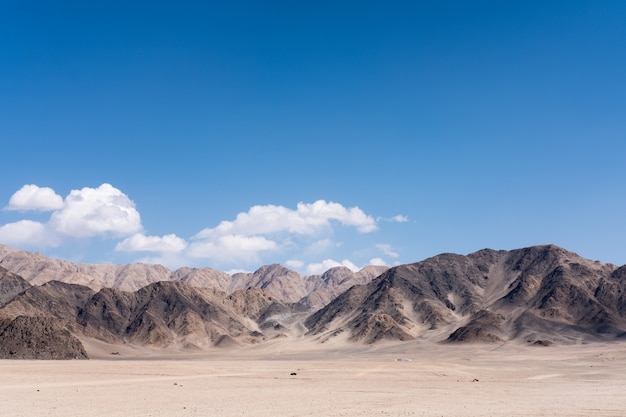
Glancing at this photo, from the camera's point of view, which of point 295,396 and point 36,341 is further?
point 36,341

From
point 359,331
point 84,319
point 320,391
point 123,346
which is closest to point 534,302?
point 359,331

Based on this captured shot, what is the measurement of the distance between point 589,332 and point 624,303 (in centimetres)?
2762

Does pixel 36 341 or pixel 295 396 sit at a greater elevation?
pixel 36 341

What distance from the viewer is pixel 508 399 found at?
35.0m

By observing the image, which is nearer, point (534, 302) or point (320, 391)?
point (320, 391)

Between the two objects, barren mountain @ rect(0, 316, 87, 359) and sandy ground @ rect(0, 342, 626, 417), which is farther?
barren mountain @ rect(0, 316, 87, 359)

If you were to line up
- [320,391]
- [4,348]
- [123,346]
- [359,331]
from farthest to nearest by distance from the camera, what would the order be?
[359,331], [123,346], [4,348], [320,391]

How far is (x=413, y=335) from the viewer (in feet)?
615

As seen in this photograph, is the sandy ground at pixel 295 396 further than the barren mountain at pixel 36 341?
No

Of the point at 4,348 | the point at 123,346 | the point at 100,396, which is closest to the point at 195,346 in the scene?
the point at 123,346

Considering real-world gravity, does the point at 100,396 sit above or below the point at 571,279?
below

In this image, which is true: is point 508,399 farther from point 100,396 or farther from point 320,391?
point 100,396

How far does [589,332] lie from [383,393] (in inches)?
5782

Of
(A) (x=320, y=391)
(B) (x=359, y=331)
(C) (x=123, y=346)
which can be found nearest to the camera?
(A) (x=320, y=391)
